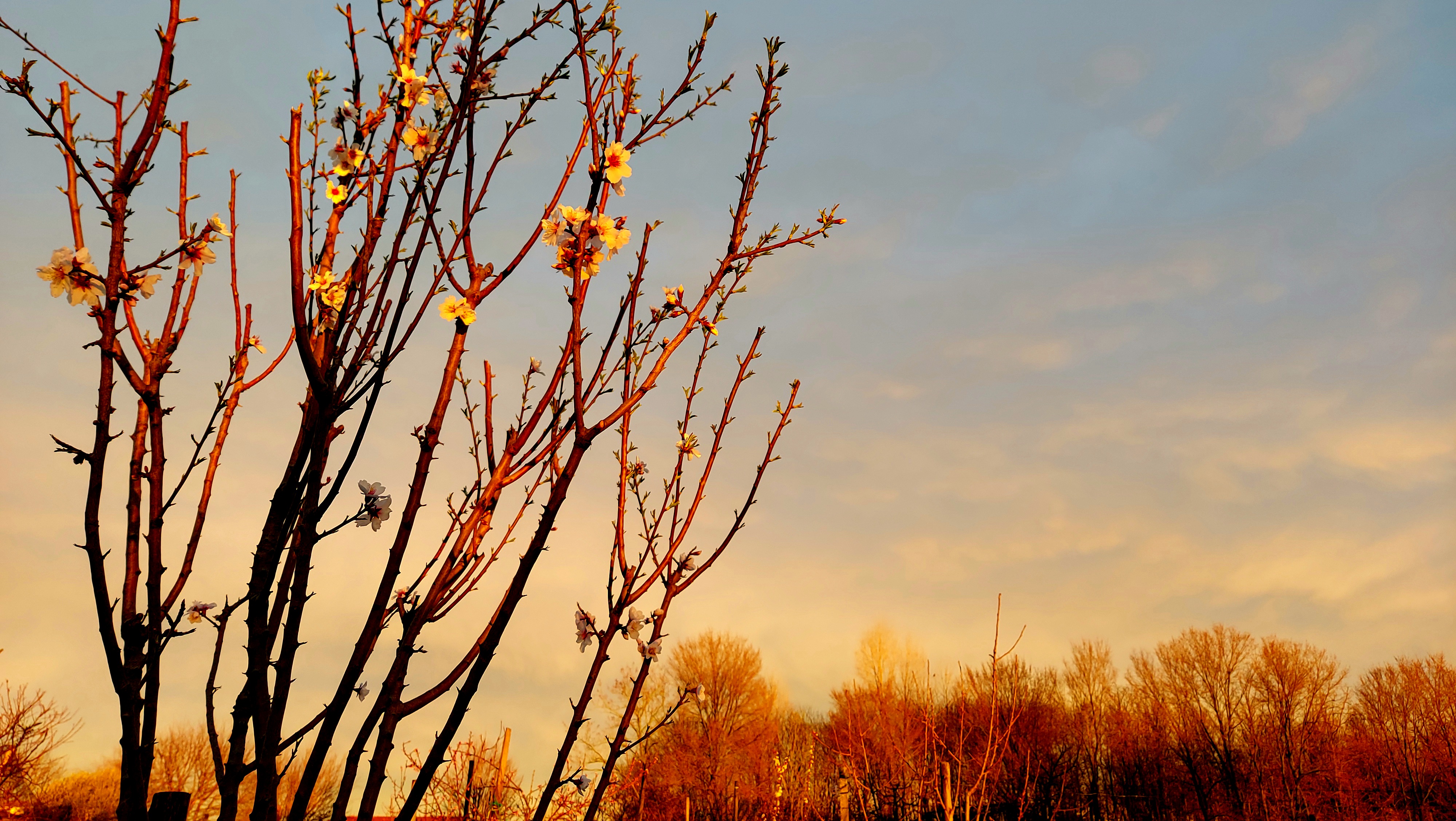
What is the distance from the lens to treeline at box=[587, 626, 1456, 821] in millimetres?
21391

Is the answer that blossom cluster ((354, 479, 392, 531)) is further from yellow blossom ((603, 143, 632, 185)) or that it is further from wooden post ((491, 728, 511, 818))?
wooden post ((491, 728, 511, 818))

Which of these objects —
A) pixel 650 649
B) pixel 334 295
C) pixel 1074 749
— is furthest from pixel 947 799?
pixel 1074 749

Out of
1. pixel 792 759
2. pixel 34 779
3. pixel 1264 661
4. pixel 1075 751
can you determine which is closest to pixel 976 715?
pixel 1075 751

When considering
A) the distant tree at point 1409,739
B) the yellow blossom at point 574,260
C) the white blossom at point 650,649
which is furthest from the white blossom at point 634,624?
the distant tree at point 1409,739

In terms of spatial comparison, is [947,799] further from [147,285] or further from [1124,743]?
[1124,743]

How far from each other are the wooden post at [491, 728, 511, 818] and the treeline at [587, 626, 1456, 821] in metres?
11.1

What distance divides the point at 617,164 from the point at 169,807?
3.92 feet

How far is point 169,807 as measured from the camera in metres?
1.31

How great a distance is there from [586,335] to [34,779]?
25.5m

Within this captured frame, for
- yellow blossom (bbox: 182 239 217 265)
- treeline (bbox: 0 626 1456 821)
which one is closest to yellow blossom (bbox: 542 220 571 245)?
yellow blossom (bbox: 182 239 217 265)

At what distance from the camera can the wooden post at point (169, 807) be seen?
1260mm

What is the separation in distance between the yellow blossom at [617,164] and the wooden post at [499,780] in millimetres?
7141

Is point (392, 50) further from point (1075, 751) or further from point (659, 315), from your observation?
point (1075, 751)

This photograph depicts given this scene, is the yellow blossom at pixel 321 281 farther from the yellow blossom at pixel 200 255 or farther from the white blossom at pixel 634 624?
the white blossom at pixel 634 624
